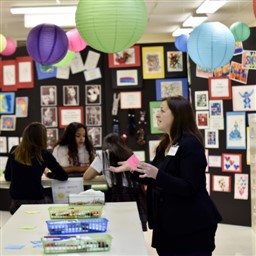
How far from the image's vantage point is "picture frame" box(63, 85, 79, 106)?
9219mm

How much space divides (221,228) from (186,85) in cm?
241

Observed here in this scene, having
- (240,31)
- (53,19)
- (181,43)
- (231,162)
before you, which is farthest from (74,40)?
(231,162)

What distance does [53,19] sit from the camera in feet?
28.9

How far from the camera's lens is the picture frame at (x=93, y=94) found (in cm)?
919

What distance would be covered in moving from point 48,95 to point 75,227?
6.08 metres

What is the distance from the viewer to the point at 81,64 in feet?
30.1

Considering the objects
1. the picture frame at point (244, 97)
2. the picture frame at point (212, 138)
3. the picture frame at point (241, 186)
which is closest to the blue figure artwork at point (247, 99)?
the picture frame at point (244, 97)

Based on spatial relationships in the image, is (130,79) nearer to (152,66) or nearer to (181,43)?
(152,66)

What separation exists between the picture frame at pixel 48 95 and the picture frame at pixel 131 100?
111cm

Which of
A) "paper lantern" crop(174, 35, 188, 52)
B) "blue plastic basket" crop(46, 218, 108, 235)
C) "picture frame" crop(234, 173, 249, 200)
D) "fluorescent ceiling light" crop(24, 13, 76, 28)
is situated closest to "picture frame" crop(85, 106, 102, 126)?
"fluorescent ceiling light" crop(24, 13, 76, 28)


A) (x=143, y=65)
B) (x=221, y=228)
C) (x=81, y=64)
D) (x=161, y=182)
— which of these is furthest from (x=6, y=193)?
(x=161, y=182)

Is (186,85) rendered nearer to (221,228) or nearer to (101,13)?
(221,228)

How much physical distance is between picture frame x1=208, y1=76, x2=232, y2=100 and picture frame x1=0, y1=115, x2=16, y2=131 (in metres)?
3.31

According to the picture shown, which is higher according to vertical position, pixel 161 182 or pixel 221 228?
pixel 161 182
